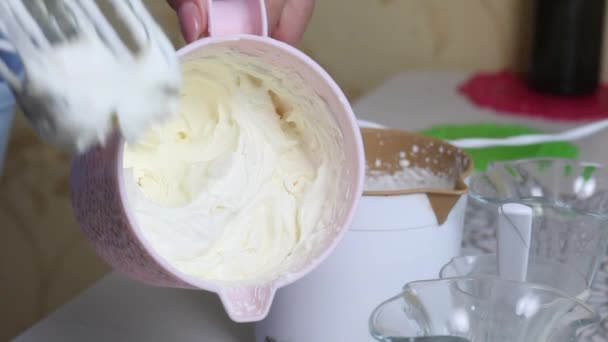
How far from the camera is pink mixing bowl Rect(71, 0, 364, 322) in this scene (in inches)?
15.8

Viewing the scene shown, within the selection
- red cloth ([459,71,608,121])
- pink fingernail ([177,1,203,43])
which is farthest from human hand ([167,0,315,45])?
red cloth ([459,71,608,121])

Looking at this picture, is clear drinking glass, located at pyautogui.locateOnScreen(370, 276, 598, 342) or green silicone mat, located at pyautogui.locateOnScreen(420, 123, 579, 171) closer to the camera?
clear drinking glass, located at pyautogui.locateOnScreen(370, 276, 598, 342)

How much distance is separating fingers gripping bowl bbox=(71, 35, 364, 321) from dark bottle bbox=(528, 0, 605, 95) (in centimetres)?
66

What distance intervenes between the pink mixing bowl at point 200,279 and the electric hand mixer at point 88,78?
0.06 m

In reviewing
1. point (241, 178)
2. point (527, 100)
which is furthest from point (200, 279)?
point (527, 100)

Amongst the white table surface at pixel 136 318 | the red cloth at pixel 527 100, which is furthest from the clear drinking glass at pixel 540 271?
the red cloth at pixel 527 100

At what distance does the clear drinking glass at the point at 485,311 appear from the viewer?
17.5 inches

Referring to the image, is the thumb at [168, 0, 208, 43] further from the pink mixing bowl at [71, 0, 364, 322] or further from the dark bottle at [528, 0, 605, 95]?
the dark bottle at [528, 0, 605, 95]

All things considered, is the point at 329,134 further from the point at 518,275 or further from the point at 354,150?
the point at 518,275

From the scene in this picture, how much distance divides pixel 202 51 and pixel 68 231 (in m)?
1.00

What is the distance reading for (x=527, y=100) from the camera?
1095 mm

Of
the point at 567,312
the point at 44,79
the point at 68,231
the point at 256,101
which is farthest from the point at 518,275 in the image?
the point at 68,231

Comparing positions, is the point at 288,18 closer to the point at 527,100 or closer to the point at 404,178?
the point at 404,178

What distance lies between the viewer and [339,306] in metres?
0.51
